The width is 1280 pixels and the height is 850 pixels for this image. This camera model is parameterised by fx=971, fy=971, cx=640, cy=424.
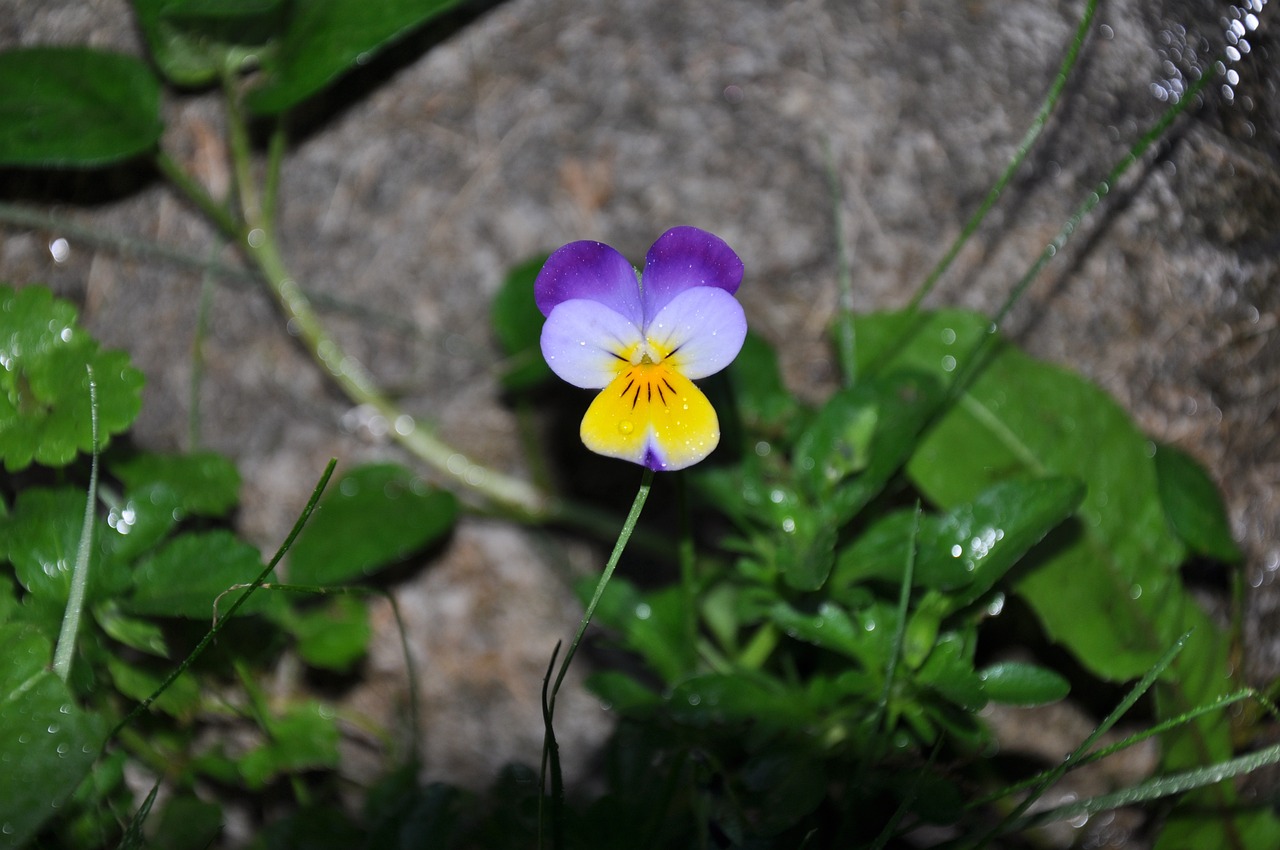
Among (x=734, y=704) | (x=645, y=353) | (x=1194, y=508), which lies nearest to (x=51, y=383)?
(x=645, y=353)

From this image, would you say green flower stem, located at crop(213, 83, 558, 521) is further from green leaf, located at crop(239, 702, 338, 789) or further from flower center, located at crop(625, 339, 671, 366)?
flower center, located at crop(625, 339, 671, 366)

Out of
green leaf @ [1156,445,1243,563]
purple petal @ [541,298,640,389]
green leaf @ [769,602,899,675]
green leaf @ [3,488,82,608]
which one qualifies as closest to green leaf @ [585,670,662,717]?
green leaf @ [769,602,899,675]

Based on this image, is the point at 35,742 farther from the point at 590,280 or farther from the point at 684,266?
the point at 684,266

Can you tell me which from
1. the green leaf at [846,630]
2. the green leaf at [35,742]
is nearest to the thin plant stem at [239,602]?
the green leaf at [35,742]

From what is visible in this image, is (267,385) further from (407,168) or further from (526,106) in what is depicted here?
(526,106)

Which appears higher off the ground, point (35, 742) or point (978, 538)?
point (978, 538)

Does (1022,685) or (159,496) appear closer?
(1022,685)

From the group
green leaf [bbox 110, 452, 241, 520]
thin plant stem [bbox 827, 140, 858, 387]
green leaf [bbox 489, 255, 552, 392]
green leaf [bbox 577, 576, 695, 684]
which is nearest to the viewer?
green leaf [bbox 577, 576, 695, 684]

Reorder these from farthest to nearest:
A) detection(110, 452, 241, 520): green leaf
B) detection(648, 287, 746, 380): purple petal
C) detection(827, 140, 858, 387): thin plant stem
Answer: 1. detection(827, 140, 858, 387): thin plant stem
2. detection(110, 452, 241, 520): green leaf
3. detection(648, 287, 746, 380): purple petal
